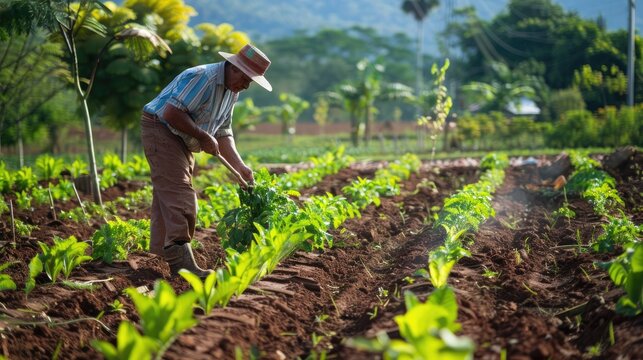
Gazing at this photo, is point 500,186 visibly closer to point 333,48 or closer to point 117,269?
point 117,269

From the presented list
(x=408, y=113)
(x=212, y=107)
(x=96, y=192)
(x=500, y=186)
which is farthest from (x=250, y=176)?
(x=408, y=113)

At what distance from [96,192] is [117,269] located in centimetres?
377

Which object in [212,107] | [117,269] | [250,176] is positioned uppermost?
[212,107]

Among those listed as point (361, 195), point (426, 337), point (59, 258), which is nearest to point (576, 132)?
point (361, 195)

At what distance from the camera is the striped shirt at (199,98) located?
5895 millimetres

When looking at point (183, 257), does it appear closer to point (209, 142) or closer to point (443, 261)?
point (209, 142)

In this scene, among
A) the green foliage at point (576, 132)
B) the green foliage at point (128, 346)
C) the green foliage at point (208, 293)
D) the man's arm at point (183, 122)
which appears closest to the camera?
the green foliage at point (128, 346)

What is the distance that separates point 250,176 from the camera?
256 inches

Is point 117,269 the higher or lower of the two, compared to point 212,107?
lower

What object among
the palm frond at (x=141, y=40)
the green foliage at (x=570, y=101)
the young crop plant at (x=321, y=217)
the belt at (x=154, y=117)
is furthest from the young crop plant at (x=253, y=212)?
the green foliage at (x=570, y=101)

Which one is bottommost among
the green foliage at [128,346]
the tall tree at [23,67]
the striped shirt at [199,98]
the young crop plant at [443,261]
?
the green foliage at [128,346]

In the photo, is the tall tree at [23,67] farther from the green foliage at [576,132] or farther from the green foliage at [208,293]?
the green foliage at [576,132]

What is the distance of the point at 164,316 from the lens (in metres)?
3.76

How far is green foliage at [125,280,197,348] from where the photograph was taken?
3.72m
